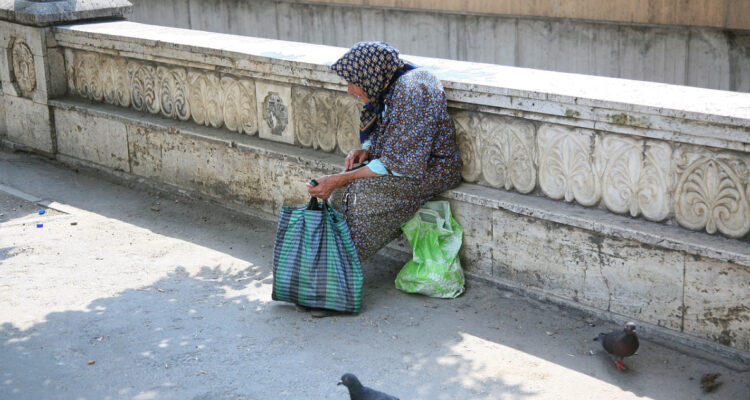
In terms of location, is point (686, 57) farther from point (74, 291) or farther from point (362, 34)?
point (74, 291)

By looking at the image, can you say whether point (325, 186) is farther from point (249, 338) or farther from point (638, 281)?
point (638, 281)

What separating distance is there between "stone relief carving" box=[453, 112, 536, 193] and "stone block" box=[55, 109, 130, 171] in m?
3.31

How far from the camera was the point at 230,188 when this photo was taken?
6.57 metres

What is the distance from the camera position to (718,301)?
13.8 ft

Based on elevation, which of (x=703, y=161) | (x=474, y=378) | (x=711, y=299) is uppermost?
(x=703, y=161)

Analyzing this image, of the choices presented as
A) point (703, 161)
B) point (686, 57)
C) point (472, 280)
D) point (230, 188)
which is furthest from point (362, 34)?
point (703, 161)

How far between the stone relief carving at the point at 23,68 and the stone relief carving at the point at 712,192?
5819 mm

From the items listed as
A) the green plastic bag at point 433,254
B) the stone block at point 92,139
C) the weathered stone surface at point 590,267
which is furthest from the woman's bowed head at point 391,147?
the stone block at point 92,139

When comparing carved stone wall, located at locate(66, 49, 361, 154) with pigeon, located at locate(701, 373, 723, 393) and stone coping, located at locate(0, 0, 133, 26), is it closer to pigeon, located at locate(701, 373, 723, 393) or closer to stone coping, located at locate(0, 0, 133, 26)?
stone coping, located at locate(0, 0, 133, 26)

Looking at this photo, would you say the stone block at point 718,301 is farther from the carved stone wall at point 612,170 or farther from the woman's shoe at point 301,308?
the woman's shoe at point 301,308

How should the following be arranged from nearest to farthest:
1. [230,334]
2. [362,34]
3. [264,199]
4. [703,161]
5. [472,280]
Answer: [703,161] < [230,334] < [472,280] < [264,199] < [362,34]

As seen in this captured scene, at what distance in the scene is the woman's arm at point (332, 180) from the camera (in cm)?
503

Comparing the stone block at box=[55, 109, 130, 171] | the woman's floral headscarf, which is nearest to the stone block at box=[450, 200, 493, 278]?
the woman's floral headscarf

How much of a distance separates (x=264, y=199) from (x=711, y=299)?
3185mm
